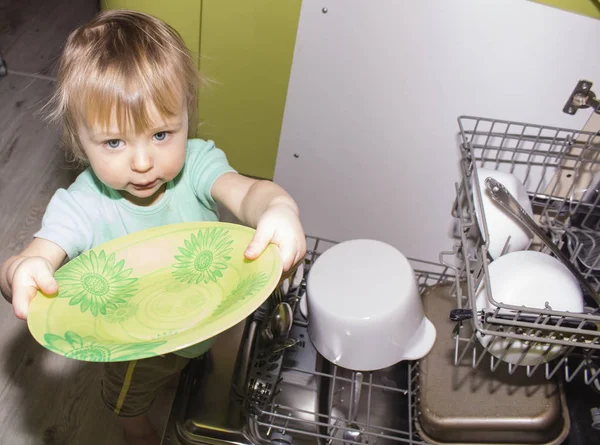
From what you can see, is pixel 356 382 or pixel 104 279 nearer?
pixel 104 279

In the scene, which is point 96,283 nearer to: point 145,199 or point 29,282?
point 29,282

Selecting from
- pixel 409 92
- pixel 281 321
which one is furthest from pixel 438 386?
pixel 409 92

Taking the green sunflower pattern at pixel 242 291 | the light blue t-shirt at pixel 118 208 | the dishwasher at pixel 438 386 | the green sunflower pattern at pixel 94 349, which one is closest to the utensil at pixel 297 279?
the dishwasher at pixel 438 386

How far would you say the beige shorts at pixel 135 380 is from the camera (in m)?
0.90

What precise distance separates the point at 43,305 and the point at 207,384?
37cm

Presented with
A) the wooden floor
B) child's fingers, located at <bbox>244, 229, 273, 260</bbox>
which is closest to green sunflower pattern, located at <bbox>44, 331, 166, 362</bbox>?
child's fingers, located at <bbox>244, 229, 273, 260</bbox>

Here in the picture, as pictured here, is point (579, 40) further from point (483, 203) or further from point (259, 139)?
point (259, 139)

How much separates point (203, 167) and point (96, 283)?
0.24m

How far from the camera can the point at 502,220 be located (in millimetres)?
798

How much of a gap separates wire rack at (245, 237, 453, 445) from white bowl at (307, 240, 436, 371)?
0.04 m

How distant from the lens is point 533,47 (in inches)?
35.1

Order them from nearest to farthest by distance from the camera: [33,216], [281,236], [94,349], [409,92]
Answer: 1. [94,349]
2. [281,236]
3. [409,92]
4. [33,216]

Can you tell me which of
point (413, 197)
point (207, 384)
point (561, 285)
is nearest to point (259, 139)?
point (413, 197)

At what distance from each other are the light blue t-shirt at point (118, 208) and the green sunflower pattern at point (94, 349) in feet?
Result: 0.68
